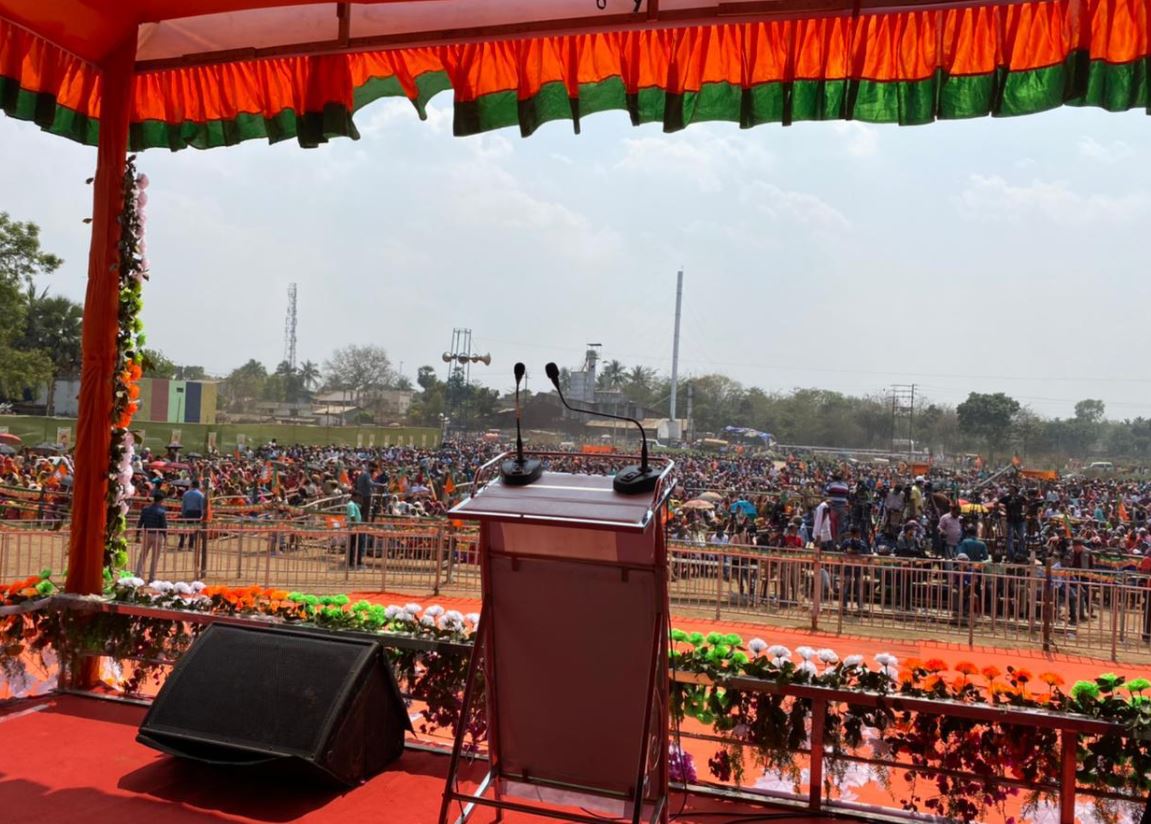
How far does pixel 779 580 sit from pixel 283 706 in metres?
8.41

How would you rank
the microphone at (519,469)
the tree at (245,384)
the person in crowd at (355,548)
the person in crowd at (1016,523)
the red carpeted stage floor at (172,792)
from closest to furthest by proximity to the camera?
the microphone at (519,469)
the red carpeted stage floor at (172,792)
the person in crowd at (355,548)
the person in crowd at (1016,523)
the tree at (245,384)

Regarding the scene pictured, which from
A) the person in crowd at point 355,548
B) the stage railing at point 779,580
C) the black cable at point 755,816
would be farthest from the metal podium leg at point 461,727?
the person in crowd at point 355,548

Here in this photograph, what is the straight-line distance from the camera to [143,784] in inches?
138

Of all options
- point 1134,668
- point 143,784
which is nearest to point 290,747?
point 143,784

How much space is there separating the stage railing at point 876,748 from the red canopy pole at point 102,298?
2.17 m

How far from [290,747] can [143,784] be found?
698 mm

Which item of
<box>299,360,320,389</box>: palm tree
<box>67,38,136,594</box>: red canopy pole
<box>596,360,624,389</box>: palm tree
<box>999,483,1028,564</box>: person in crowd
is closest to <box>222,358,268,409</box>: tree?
<box>299,360,320,389</box>: palm tree

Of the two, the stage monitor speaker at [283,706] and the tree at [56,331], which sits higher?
the tree at [56,331]

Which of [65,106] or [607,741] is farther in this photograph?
[65,106]

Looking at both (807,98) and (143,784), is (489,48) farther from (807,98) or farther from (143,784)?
(143,784)

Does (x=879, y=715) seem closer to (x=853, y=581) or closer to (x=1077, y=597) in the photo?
(x=853, y=581)

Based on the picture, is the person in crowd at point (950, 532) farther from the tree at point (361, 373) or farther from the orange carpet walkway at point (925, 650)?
the tree at point (361, 373)

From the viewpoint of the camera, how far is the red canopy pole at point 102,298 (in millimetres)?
4598

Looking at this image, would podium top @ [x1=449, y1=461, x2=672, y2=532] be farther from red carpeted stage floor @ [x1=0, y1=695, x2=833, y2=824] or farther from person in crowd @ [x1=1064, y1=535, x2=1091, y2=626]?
person in crowd @ [x1=1064, y1=535, x2=1091, y2=626]
